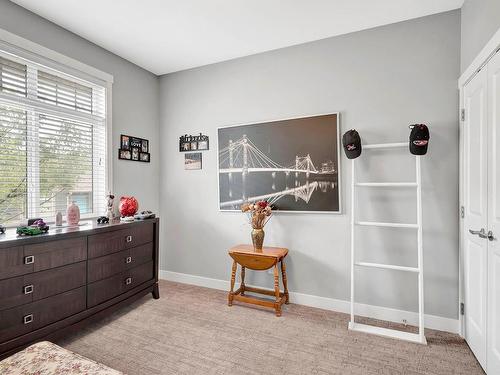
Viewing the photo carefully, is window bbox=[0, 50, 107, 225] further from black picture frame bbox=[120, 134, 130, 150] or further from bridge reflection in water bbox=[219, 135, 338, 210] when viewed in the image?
bridge reflection in water bbox=[219, 135, 338, 210]

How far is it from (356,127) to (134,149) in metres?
2.61

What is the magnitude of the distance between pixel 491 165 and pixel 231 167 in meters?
2.37

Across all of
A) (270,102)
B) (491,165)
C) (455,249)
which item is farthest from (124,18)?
(455,249)

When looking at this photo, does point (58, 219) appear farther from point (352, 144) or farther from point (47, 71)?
point (352, 144)

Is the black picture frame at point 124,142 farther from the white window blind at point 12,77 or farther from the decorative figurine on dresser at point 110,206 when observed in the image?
the white window blind at point 12,77

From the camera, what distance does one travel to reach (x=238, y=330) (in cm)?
242

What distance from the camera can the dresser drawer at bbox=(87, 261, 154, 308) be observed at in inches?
93.7

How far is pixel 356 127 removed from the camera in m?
2.71

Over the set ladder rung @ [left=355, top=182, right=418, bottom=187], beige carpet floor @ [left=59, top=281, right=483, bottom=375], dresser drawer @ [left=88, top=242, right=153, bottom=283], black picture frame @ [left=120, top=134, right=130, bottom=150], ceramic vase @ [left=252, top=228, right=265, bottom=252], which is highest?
black picture frame @ [left=120, top=134, right=130, bottom=150]

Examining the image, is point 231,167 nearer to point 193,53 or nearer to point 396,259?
point 193,53

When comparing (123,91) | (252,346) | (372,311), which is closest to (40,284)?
(252,346)

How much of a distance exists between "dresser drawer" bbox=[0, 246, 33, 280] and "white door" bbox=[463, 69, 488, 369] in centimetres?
318

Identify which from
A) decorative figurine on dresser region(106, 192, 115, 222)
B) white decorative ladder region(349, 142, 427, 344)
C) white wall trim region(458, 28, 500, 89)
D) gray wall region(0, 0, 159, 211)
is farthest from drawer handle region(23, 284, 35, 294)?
white wall trim region(458, 28, 500, 89)

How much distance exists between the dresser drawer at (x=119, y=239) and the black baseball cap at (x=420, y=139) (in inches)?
106
